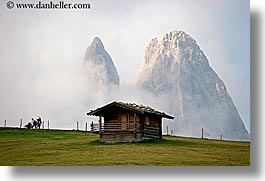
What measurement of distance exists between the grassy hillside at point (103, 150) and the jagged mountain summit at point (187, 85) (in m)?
0.14

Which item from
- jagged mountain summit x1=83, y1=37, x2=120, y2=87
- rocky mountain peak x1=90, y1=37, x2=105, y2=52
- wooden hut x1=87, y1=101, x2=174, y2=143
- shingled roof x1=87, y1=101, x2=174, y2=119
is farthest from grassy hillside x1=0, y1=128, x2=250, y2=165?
rocky mountain peak x1=90, y1=37, x2=105, y2=52

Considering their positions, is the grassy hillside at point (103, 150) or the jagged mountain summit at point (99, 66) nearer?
the grassy hillside at point (103, 150)

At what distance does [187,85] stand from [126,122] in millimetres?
656

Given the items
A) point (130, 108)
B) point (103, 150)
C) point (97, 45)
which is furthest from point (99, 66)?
point (103, 150)

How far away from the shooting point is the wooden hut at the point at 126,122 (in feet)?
20.1

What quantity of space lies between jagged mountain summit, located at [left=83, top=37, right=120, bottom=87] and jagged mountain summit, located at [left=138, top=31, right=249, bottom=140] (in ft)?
0.89

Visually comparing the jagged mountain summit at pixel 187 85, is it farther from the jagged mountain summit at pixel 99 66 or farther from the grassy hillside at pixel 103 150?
the jagged mountain summit at pixel 99 66

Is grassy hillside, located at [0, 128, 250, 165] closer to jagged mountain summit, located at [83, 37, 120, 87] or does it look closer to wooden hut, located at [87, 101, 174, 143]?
wooden hut, located at [87, 101, 174, 143]

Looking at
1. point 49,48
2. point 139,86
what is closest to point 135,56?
point 139,86

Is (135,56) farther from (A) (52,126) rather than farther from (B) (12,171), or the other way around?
(B) (12,171)

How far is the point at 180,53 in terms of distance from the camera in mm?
6238

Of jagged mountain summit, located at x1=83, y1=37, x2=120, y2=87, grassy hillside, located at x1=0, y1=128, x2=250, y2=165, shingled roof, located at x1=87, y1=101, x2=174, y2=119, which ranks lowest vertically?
grassy hillside, located at x1=0, y1=128, x2=250, y2=165

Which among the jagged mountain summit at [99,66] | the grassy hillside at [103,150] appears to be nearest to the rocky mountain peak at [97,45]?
the jagged mountain summit at [99,66]

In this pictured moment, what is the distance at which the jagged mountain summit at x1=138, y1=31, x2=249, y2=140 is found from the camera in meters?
6.16
